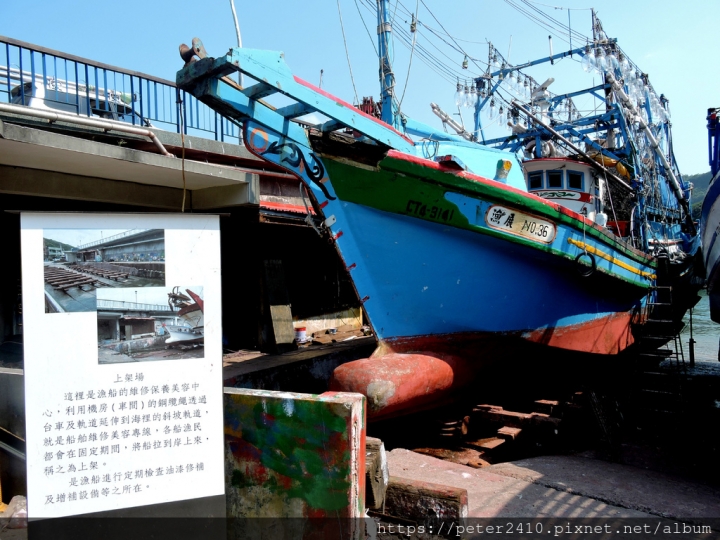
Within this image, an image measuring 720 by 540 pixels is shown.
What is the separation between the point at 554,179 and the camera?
30.3ft

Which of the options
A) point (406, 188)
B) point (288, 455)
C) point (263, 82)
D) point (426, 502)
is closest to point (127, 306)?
point (288, 455)

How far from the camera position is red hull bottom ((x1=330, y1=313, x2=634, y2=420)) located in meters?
4.82

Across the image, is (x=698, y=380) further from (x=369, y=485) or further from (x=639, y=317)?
(x=369, y=485)

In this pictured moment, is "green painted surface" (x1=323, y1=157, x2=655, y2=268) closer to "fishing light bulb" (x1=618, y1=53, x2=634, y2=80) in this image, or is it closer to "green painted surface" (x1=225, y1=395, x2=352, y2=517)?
"green painted surface" (x1=225, y1=395, x2=352, y2=517)

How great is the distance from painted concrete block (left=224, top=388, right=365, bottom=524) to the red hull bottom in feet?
5.00

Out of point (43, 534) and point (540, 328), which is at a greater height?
point (540, 328)

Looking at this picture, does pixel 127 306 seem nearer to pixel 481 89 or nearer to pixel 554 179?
pixel 554 179

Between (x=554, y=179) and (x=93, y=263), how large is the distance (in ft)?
27.6

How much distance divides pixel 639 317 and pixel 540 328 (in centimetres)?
371

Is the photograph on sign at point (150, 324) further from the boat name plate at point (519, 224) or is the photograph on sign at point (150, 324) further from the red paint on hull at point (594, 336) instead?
the red paint on hull at point (594, 336)

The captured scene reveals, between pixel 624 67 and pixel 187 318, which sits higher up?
pixel 624 67

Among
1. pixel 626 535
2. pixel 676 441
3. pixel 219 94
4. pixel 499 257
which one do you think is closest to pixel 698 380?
pixel 676 441

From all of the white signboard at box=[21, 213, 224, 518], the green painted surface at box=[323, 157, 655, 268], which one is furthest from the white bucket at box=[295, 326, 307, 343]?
the white signboard at box=[21, 213, 224, 518]

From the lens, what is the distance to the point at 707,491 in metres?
4.70
